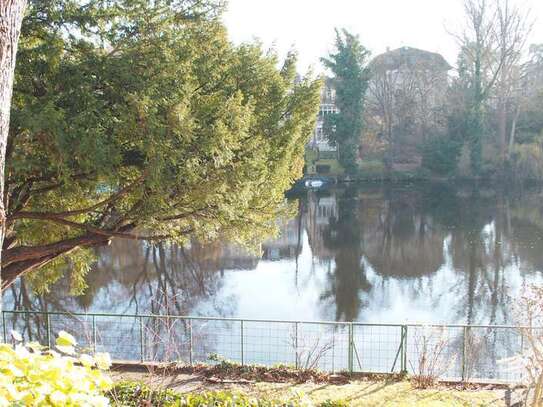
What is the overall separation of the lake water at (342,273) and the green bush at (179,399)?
19.0ft

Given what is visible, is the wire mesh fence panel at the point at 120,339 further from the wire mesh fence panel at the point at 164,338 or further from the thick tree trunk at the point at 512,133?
the thick tree trunk at the point at 512,133

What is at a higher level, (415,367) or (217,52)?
(217,52)

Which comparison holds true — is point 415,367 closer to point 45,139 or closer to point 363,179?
point 45,139

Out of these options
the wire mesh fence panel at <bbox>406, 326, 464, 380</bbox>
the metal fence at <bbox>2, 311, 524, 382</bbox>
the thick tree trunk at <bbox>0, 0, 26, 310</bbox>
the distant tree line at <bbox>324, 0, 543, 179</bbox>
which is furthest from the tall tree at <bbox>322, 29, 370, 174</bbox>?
the thick tree trunk at <bbox>0, 0, 26, 310</bbox>

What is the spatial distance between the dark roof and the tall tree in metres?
3.69

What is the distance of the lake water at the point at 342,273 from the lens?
50.5 ft

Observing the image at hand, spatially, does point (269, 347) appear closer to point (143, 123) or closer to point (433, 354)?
point (433, 354)

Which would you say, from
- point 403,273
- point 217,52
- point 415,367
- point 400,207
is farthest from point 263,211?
point 400,207

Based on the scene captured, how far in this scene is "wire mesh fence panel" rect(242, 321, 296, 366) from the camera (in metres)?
10.5

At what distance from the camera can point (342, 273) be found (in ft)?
62.7

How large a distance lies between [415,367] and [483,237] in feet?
52.9

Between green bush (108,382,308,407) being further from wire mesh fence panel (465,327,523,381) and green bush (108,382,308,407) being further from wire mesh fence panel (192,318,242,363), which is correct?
wire mesh fence panel (465,327,523,381)

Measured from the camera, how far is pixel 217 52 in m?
9.55

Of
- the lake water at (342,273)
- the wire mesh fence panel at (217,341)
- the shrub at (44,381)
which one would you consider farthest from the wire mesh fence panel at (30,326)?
the shrub at (44,381)
